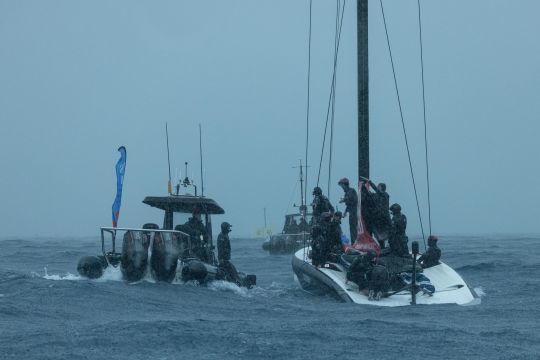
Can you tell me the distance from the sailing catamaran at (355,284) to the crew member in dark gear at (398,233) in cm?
19

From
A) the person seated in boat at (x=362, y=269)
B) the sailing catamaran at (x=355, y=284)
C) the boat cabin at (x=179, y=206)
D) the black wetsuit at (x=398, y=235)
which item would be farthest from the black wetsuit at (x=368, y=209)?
the boat cabin at (x=179, y=206)

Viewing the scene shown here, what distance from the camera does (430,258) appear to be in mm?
18562

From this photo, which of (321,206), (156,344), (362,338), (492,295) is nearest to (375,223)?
(321,206)

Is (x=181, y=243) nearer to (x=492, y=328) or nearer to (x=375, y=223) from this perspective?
(x=375, y=223)

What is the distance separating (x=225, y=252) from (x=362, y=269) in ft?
15.4

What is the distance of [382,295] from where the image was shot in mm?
15969

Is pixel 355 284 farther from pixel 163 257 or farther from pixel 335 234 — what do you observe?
pixel 163 257

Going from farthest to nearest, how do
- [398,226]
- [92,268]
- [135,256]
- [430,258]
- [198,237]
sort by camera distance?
1. [198,237]
2. [92,268]
3. [430,258]
4. [135,256]
5. [398,226]

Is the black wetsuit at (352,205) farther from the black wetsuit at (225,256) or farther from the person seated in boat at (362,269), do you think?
the black wetsuit at (225,256)

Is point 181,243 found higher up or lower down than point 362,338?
higher up

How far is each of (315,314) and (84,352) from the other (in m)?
5.43

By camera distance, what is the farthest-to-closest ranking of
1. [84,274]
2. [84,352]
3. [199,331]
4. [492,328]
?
[84,274], [492,328], [199,331], [84,352]

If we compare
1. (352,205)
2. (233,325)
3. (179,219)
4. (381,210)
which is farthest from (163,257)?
(233,325)

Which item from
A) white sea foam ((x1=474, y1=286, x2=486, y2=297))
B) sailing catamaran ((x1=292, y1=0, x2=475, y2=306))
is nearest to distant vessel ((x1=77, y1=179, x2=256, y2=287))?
sailing catamaran ((x1=292, y1=0, x2=475, y2=306))
